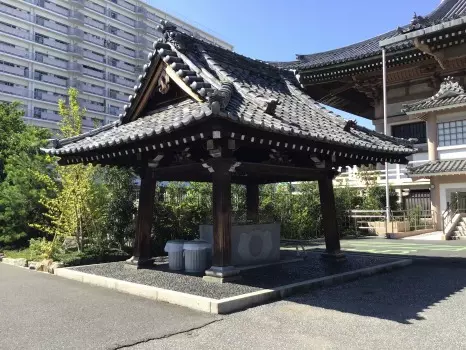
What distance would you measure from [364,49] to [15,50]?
49789 mm

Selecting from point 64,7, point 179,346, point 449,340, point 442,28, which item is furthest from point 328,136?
point 64,7

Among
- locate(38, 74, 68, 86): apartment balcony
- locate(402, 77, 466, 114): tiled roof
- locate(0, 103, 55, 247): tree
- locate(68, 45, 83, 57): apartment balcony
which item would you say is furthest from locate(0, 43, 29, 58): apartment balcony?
locate(402, 77, 466, 114): tiled roof

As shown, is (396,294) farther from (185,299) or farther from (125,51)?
(125,51)

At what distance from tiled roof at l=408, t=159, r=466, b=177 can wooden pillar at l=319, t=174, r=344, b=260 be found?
440 inches

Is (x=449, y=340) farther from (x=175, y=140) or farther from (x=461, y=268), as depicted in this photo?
(x=461, y=268)

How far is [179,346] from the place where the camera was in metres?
4.95

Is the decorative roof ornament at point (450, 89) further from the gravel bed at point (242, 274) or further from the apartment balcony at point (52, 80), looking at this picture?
the apartment balcony at point (52, 80)

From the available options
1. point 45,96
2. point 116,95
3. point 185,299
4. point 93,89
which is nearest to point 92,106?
point 93,89

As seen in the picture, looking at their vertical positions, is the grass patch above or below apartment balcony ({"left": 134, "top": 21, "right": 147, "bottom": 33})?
below

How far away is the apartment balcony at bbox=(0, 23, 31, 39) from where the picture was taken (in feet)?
179

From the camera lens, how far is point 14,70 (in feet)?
181

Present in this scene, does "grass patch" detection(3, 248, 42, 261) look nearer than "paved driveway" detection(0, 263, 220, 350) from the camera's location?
No

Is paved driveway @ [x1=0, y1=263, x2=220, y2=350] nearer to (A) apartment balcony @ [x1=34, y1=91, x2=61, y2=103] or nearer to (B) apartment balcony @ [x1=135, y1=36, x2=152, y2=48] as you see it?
(A) apartment balcony @ [x1=34, y1=91, x2=61, y2=103]

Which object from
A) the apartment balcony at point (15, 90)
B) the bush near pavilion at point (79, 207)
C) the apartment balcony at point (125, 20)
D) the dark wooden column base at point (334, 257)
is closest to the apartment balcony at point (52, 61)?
the apartment balcony at point (15, 90)
